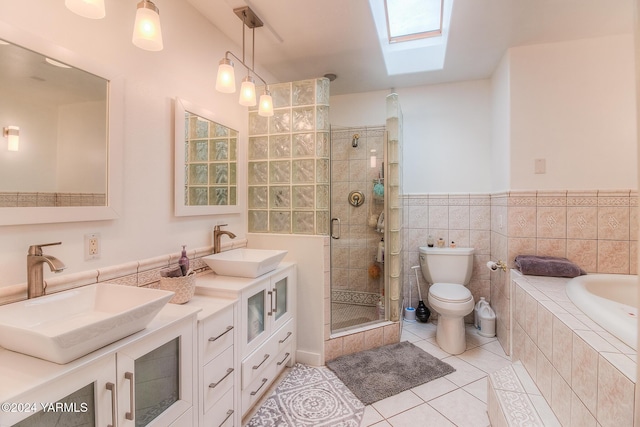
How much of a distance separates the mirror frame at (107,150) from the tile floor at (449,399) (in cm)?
178

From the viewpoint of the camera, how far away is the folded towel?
204 cm

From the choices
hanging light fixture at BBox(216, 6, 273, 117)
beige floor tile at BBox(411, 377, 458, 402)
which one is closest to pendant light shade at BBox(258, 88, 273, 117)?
hanging light fixture at BBox(216, 6, 273, 117)

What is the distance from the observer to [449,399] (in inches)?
72.6

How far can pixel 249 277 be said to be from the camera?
1.72 m

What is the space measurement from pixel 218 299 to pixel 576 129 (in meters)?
2.87

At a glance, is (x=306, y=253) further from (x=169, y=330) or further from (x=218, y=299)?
(x=169, y=330)

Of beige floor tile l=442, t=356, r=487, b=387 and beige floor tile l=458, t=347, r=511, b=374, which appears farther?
beige floor tile l=458, t=347, r=511, b=374

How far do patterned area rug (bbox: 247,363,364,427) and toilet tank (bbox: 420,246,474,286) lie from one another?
1412 mm

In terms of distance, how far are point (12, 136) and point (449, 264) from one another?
9.96 ft

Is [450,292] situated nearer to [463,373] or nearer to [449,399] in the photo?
[463,373]

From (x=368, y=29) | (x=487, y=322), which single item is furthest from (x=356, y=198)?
(x=487, y=322)

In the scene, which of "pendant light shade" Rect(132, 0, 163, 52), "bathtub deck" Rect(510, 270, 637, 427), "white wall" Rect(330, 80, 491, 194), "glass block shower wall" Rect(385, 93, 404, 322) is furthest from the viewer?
"white wall" Rect(330, 80, 491, 194)

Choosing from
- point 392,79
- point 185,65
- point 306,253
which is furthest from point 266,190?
point 392,79

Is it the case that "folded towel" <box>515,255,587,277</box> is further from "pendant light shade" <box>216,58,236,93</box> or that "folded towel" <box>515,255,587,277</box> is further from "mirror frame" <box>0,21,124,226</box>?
"mirror frame" <box>0,21,124,226</box>
